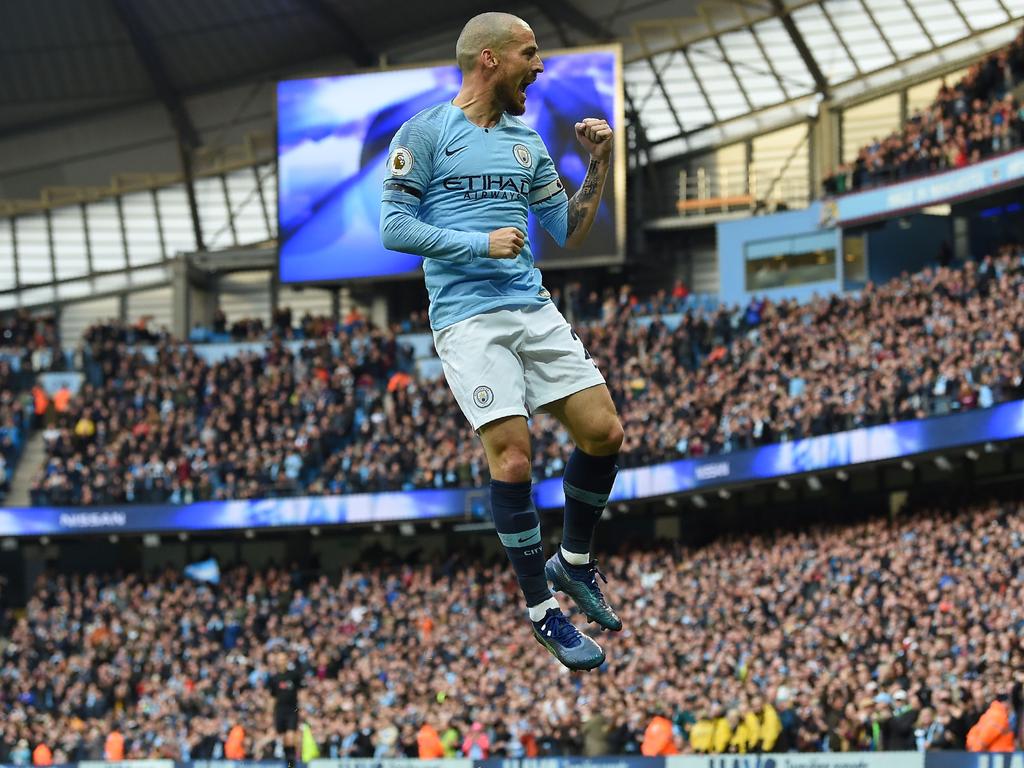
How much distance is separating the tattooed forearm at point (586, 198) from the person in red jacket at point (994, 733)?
1441cm

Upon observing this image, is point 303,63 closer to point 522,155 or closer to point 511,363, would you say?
point 522,155

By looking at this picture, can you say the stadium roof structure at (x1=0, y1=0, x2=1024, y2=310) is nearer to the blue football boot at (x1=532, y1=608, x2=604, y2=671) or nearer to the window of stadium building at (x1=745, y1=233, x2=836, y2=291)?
the window of stadium building at (x1=745, y1=233, x2=836, y2=291)

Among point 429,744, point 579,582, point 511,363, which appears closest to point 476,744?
point 429,744

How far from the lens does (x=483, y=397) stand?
721 centimetres

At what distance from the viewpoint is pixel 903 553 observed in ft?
91.0

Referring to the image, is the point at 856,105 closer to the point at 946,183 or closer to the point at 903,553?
the point at 946,183

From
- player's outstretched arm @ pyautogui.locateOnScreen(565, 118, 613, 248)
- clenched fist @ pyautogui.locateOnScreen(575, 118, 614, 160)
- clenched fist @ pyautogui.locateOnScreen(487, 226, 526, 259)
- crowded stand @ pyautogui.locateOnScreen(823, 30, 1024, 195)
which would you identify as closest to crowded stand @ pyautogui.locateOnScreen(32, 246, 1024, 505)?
crowded stand @ pyautogui.locateOnScreen(823, 30, 1024, 195)

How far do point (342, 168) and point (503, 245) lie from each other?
1522 inches

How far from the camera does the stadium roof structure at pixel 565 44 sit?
45.7 meters

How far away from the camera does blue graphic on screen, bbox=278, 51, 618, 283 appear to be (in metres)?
44.6

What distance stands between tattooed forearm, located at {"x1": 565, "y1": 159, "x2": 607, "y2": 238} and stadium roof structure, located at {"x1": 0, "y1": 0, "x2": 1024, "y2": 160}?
1540 inches

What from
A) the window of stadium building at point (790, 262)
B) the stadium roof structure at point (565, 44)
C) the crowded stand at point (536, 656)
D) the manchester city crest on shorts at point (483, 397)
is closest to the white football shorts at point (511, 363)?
the manchester city crest on shorts at point (483, 397)

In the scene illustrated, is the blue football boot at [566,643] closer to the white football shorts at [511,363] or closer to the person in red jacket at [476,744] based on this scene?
the white football shorts at [511,363]

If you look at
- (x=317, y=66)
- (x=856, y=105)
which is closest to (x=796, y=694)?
(x=856, y=105)
